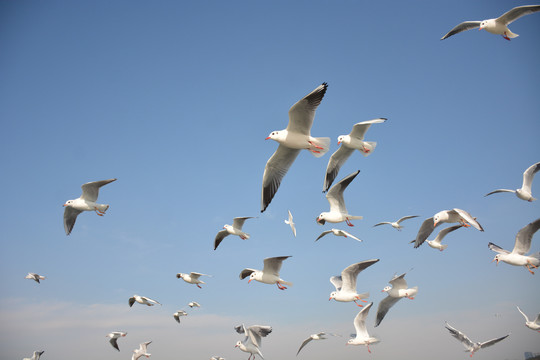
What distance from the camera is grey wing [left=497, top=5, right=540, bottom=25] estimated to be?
10617 millimetres

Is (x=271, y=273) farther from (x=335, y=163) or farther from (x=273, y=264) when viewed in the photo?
(x=335, y=163)

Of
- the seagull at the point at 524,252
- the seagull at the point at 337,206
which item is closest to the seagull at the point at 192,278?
the seagull at the point at 337,206

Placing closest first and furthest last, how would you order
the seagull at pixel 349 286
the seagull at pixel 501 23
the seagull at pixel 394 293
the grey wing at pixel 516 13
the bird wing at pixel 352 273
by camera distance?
the grey wing at pixel 516 13
the seagull at pixel 501 23
the bird wing at pixel 352 273
the seagull at pixel 349 286
the seagull at pixel 394 293

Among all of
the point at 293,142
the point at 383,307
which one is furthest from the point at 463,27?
the point at 383,307

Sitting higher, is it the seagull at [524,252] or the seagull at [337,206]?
the seagull at [337,206]

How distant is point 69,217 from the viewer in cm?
1559

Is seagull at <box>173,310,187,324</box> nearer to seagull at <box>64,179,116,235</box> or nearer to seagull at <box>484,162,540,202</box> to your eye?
seagull at <box>64,179,116,235</box>

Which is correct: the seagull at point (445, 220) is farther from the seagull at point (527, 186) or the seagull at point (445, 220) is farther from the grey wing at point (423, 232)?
the seagull at point (527, 186)

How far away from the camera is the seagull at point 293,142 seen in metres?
9.64

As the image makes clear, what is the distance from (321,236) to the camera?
16391mm

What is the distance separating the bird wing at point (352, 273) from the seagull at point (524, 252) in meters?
3.89

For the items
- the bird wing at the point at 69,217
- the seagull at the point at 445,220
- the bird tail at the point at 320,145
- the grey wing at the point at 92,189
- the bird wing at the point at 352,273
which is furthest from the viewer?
the bird wing at the point at 69,217

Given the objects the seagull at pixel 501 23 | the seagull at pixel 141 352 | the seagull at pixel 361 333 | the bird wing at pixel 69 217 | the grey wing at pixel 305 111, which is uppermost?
the seagull at pixel 501 23

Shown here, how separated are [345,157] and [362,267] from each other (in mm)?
4223
